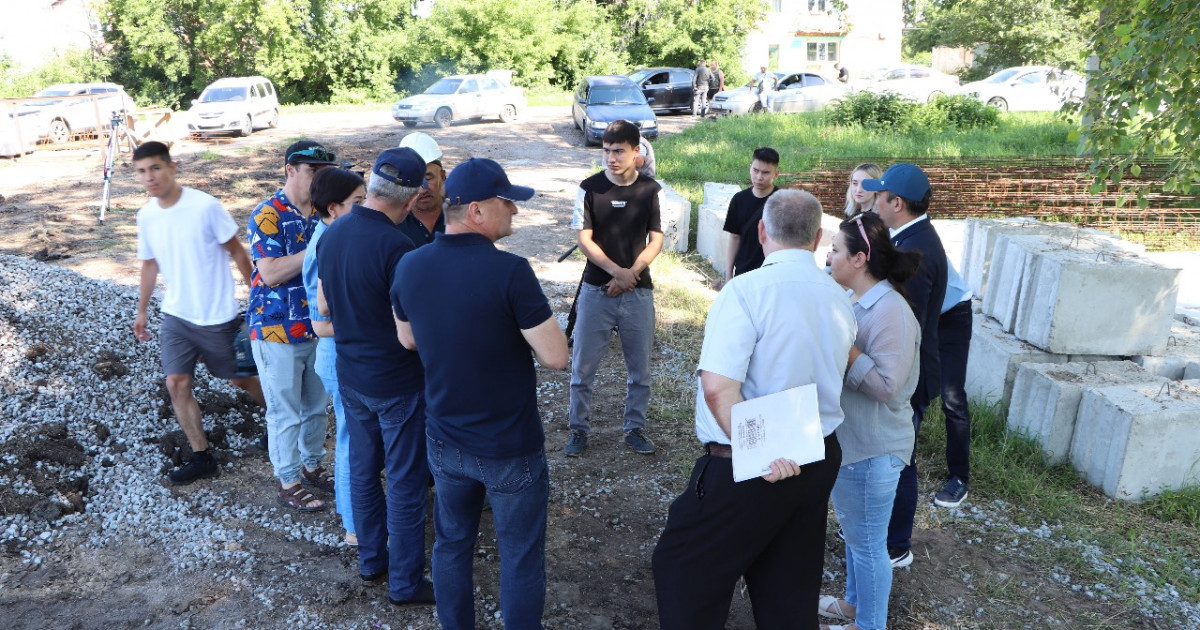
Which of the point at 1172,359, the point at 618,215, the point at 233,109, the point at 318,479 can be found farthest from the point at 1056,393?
the point at 233,109

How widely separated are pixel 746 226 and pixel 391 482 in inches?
113

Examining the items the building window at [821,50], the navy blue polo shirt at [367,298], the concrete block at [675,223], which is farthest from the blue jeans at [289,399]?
the building window at [821,50]

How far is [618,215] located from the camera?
16.3 feet

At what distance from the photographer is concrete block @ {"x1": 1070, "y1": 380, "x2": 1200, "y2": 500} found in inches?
181

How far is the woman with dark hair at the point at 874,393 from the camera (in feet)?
9.84

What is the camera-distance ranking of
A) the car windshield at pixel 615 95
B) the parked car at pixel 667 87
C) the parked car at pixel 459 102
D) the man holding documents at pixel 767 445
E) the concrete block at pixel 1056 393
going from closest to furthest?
the man holding documents at pixel 767 445 < the concrete block at pixel 1056 393 < the car windshield at pixel 615 95 < the parked car at pixel 459 102 < the parked car at pixel 667 87

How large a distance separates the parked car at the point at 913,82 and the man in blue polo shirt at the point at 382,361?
74.3ft

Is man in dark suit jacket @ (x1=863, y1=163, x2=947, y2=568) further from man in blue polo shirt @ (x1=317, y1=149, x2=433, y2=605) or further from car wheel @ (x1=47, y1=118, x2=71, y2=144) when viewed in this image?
car wheel @ (x1=47, y1=118, x2=71, y2=144)

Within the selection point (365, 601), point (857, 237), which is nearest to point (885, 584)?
point (857, 237)

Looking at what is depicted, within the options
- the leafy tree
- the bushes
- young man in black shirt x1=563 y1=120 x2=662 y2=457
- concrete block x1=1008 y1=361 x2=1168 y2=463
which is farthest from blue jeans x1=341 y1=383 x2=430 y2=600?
the bushes

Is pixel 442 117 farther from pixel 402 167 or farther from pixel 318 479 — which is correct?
pixel 402 167

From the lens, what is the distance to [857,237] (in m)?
3.11

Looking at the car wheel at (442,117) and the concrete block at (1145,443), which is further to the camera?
the car wheel at (442,117)

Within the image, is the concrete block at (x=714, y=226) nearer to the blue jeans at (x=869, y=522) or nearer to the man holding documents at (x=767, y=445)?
the blue jeans at (x=869, y=522)
